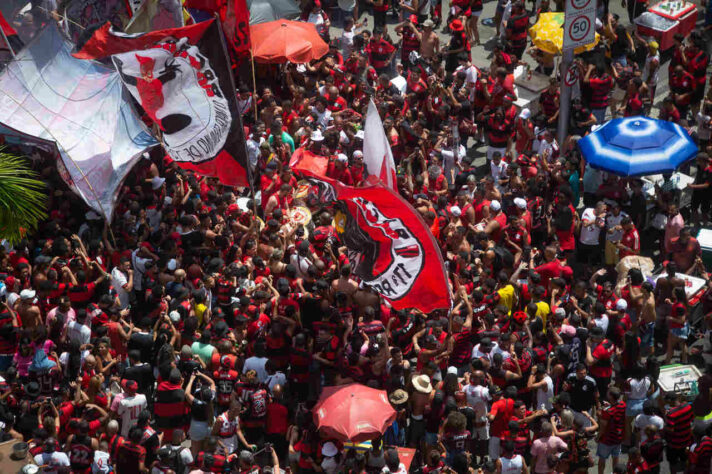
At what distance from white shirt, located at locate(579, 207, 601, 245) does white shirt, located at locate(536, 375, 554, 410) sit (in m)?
3.58

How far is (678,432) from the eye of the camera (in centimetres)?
1301

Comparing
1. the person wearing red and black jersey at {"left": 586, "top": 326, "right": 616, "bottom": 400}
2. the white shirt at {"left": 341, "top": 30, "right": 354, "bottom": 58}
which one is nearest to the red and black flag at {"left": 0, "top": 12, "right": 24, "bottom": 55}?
the white shirt at {"left": 341, "top": 30, "right": 354, "bottom": 58}

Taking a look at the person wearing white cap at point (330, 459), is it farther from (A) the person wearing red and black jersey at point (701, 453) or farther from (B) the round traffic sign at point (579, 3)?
(B) the round traffic sign at point (579, 3)

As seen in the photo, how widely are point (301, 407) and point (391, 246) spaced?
2.14m

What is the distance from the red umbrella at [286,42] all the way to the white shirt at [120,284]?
6154 mm

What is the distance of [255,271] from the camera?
15.5 m

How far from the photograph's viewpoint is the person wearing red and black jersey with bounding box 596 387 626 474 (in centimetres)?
1298

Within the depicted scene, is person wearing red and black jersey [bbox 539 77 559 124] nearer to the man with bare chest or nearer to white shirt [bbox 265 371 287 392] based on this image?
the man with bare chest

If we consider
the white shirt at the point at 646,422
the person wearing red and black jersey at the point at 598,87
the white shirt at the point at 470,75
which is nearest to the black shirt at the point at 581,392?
the white shirt at the point at 646,422

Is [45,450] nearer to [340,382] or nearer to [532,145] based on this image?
[340,382]

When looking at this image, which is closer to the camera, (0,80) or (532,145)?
(0,80)

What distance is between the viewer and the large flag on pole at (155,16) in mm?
17656

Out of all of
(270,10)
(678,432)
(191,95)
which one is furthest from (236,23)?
(678,432)

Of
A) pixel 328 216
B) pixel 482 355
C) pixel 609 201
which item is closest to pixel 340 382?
pixel 482 355
